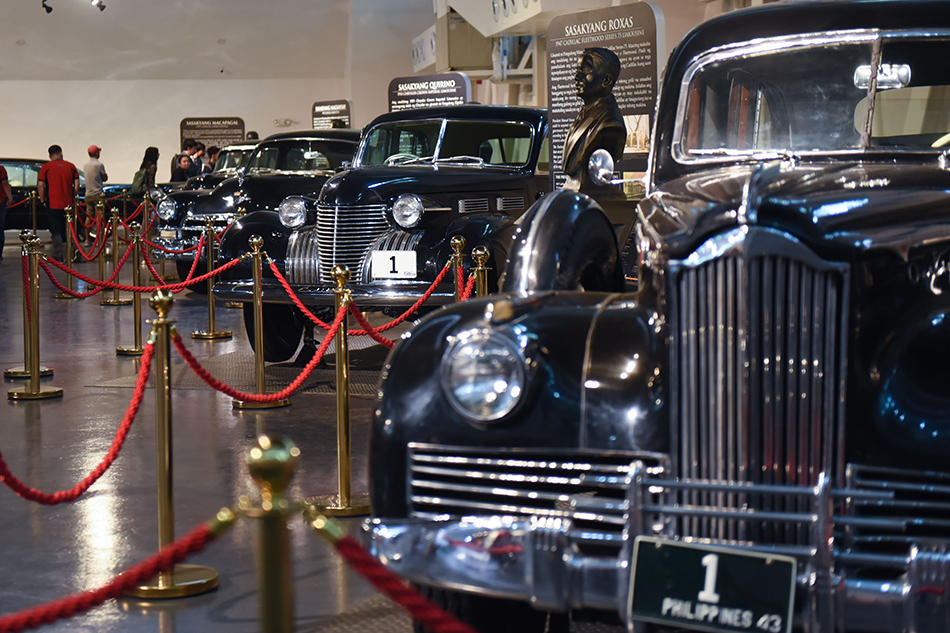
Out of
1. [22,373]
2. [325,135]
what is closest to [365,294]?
[22,373]

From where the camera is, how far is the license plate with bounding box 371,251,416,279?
7.21 metres

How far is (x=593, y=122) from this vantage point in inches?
265

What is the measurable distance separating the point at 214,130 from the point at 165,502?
2407cm

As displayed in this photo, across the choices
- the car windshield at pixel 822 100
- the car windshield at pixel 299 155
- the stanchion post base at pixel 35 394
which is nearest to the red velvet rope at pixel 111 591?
the car windshield at pixel 822 100

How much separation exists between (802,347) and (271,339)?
5.88 m

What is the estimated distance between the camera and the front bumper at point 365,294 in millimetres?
7004

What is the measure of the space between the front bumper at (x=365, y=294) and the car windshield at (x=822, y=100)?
3.16 m

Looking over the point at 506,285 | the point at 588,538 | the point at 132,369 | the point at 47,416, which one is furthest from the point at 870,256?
the point at 132,369

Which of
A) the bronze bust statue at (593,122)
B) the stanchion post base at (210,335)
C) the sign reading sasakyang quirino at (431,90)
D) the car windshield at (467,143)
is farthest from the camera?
the sign reading sasakyang quirino at (431,90)

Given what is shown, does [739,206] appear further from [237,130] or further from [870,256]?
[237,130]

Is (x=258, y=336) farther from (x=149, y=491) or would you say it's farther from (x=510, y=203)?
(x=510, y=203)

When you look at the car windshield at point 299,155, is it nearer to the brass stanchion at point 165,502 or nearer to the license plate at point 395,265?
the license plate at point 395,265

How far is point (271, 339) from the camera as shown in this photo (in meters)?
7.88

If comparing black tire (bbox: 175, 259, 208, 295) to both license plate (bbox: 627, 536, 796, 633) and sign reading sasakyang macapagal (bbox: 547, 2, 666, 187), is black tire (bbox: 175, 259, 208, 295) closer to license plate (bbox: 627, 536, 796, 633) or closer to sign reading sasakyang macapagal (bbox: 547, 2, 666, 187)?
sign reading sasakyang macapagal (bbox: 547, 2, 666, 187)
